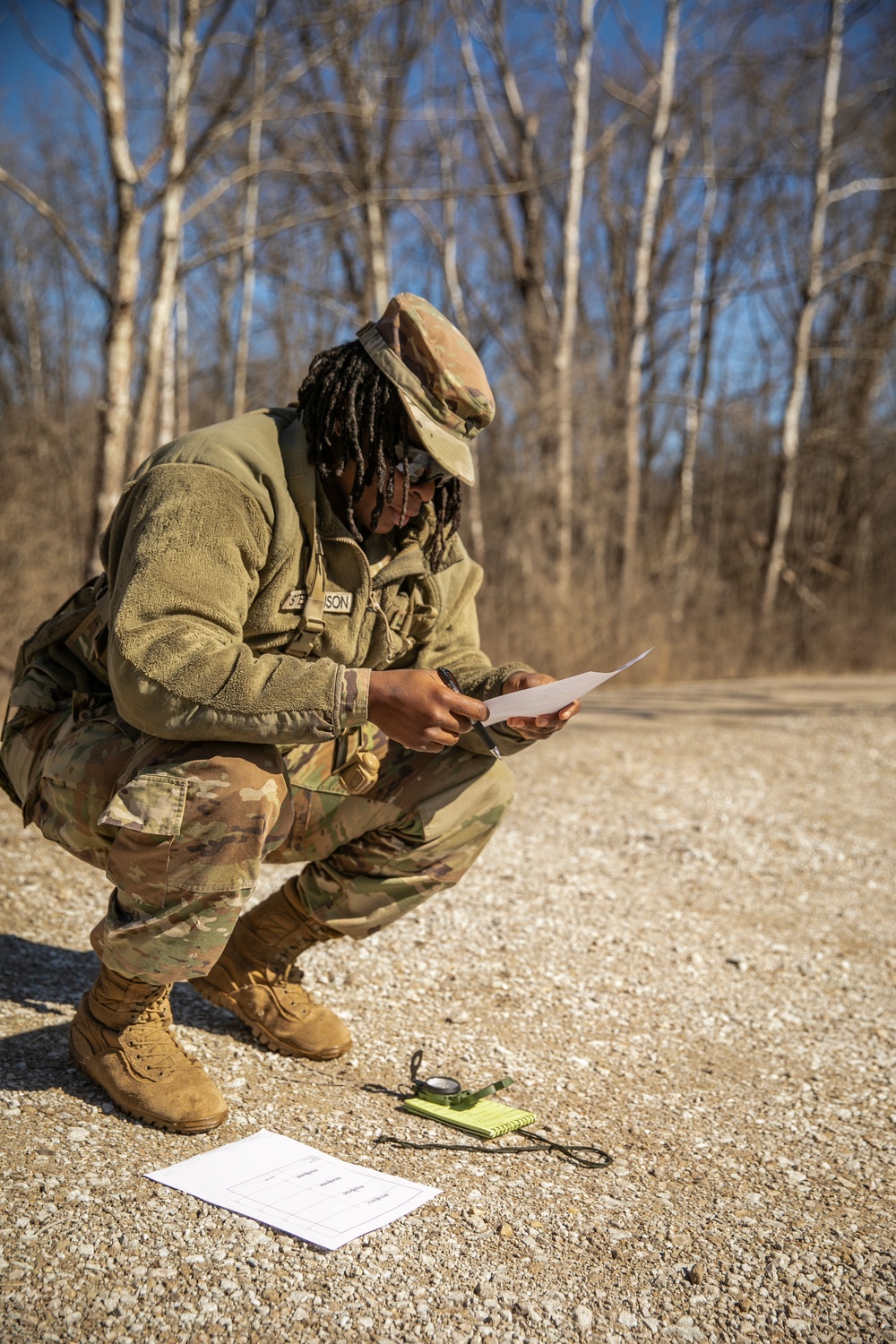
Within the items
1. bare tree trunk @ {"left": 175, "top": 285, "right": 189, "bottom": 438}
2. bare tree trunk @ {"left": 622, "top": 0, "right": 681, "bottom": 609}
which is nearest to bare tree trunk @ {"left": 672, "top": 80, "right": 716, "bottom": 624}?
bare tree trunk @ {"left": 622, "top": 0, "right": 681, "bottom": 609}

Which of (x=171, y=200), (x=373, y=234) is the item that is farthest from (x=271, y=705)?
(x=373, y=234)

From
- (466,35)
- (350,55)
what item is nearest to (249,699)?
(350,55)

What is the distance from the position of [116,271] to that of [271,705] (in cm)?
555

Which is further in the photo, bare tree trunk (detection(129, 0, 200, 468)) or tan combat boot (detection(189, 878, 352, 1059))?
bare tree trunk (detection(129, 0, 200, 468))

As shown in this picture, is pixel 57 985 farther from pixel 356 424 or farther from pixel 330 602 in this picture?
pixel 356 424

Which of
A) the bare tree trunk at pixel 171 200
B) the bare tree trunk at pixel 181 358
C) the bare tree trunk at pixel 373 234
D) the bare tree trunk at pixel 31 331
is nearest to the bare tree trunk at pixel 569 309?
the bare tree trunk at pixel 373 234

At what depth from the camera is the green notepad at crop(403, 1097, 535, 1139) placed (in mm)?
2410

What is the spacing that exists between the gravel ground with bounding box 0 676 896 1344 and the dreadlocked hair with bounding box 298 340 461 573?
1.35m

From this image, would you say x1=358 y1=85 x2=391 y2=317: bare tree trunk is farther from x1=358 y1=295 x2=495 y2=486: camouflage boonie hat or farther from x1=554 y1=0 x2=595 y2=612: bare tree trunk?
x1=358 y1=295 x2=495 y2=486: camouflage boonie hat

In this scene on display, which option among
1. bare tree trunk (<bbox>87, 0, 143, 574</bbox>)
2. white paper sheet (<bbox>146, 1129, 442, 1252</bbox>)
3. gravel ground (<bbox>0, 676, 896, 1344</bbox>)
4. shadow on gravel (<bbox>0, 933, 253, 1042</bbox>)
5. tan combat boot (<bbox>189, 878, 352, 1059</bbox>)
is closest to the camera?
gravel ground (<bbox>0, 676, 896, 1344</bbox>)

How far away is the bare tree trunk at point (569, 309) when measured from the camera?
12281mm

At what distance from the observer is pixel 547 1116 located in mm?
2566

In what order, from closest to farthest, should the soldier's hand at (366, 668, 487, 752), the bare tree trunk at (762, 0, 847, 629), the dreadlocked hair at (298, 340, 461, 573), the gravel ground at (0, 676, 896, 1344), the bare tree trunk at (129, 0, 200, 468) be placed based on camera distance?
the gravel ground at (0, 676, 896, 1344)
the soldier's hand at (366, 668, 487, 752)
the dreadlocked hair at (298, 340, 461, 573)
the bare tree trunk at (129, 0, 200, 468)
the bare tree trunk at (762, 0, 847, 629)

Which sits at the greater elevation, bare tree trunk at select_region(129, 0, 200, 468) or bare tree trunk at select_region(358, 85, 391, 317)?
bare tree trunk at select_region(358, 85, 391, 317)
